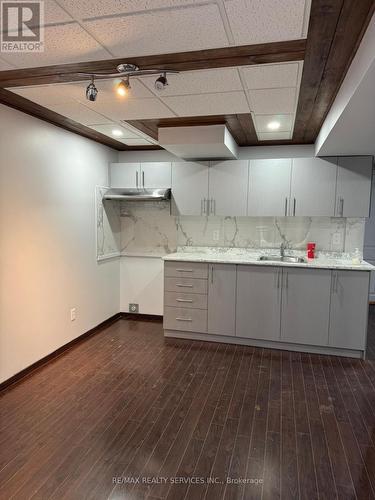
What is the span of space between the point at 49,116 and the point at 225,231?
2.55 meters

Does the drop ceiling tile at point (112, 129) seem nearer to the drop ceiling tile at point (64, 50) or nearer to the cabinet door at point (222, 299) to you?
the drop ceiling tile at point (64, 50)

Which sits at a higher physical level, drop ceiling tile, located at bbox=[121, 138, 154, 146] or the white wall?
drop ceiling tile, located at bbox=[121, 138, 154, 146]

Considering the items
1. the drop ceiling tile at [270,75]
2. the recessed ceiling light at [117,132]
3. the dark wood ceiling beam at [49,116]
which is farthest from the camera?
the recessed ceiling light at [117,132]

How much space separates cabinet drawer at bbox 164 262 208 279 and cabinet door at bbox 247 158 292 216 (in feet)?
3.07

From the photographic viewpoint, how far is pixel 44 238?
3.40 meters

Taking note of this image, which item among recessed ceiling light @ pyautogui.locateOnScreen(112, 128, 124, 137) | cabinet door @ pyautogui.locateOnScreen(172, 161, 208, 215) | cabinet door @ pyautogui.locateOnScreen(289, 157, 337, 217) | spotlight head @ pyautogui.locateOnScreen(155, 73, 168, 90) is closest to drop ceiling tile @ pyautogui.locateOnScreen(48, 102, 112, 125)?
recessed ceiling light @ pyautogui.locateOnScreen(112, 128, 124, 137)

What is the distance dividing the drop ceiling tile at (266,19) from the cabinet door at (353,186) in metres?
2.51

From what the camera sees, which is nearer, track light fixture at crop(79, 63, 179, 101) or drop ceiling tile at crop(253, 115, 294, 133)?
track light fixture at crop(79, 63, 179, 101)

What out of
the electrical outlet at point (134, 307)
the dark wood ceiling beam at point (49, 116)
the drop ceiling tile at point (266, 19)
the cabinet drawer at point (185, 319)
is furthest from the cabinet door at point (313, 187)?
the electrical outlet at point (134, 307)

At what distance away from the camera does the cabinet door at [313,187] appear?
3982 mm

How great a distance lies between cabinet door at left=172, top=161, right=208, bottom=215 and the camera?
4.34 m

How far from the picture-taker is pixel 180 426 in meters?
2.49

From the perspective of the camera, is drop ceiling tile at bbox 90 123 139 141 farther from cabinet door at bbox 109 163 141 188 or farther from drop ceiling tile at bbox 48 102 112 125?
cabinet door at bbox 109 163 141 188

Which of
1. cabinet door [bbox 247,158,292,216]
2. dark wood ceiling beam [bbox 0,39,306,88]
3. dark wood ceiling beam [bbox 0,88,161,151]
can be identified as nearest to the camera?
dark wood ceiling beam [bbox 0,39,306,88]
